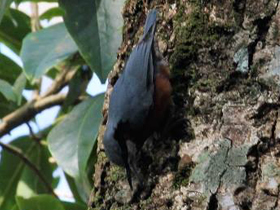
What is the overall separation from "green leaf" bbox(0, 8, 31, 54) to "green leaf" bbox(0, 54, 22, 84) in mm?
164

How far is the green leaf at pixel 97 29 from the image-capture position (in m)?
3.01

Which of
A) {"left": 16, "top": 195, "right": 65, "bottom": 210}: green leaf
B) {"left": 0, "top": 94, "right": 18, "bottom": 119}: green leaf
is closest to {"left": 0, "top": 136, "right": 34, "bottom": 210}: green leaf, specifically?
{"left": 0, "top": 94, "right": 18, "bottom": 119}: green leaf

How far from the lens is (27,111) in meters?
3.86

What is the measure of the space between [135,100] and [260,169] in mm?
739

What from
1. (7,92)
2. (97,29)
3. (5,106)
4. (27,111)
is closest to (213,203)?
(97,29)

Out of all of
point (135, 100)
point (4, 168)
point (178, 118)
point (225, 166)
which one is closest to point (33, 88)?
point (4, 168)

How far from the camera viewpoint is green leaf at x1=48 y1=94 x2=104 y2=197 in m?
3.18

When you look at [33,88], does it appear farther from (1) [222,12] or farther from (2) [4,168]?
(1) [222,12]

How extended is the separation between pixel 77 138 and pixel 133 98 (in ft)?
1.41

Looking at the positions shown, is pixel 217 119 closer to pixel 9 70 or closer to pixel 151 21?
pixel 151 21

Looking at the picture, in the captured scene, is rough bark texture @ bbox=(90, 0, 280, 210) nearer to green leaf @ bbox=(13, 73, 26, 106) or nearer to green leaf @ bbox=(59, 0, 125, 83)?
green leaf @ bbox=(59, 0, 125, 83)

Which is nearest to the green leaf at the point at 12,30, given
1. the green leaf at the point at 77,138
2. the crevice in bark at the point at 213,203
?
the green leaf at the point at 77,138

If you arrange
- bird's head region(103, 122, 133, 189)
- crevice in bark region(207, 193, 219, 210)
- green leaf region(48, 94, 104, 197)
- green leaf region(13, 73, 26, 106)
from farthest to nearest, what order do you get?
green leaf region(13, 73, 26, 106) < green leaf region(48, 94, 104, 197) < bird's head region(103, 122, 133, 189) < crevice in bark region(207, 193, 219, 210)

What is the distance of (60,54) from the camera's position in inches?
135
